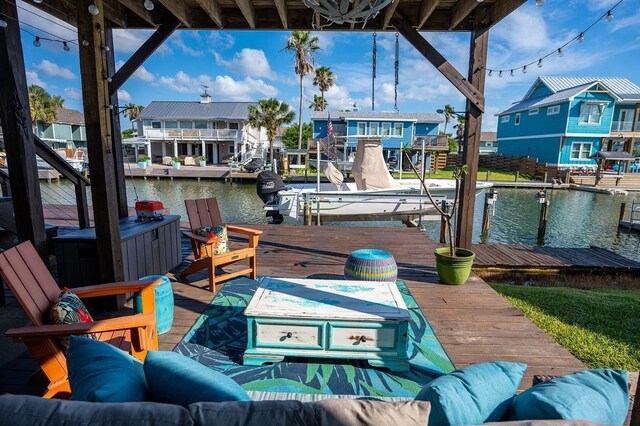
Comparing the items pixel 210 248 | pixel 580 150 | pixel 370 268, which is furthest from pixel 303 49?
pixel 370 268

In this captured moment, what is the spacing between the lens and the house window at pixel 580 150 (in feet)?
75.8

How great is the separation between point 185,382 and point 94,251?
104 inches

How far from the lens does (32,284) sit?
2174 mm

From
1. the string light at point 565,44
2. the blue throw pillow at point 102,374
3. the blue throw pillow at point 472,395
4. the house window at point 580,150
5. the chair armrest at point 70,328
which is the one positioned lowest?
the chair armrest at point 70,328

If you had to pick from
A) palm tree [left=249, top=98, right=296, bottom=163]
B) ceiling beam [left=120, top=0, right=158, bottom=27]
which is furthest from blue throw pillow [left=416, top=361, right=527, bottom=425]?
palm tree [left=249, top=98, right=296, bottom=163]

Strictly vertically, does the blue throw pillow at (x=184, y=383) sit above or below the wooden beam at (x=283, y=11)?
below

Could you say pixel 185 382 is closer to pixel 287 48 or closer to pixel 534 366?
pixel 534 366

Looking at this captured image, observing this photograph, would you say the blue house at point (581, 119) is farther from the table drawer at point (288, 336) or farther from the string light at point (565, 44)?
the table drawer at point (288, 336)

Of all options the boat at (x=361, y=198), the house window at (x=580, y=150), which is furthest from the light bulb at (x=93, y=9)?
the house window at (x=580, y=150)

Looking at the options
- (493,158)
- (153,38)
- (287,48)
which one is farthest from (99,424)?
(493,158)

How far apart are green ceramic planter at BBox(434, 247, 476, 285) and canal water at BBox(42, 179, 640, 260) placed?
6.57m

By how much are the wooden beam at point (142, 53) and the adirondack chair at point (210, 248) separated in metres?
1.52

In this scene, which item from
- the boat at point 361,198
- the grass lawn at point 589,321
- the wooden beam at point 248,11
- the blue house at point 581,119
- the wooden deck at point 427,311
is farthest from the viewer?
the blue house at point 581,119

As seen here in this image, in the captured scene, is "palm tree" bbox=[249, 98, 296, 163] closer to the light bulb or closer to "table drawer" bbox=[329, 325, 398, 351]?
the light bulb
